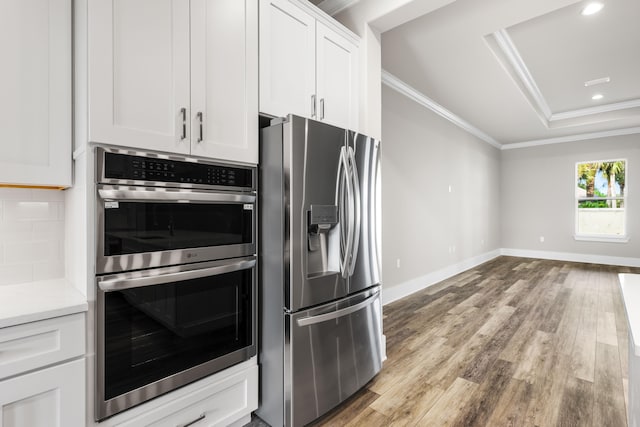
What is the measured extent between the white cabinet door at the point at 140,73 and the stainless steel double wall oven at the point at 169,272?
0.30ft

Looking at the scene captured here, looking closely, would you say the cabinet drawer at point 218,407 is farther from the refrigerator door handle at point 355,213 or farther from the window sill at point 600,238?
the window sill at point 600,238

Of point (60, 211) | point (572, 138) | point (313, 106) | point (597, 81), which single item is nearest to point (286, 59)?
point (313, 106)

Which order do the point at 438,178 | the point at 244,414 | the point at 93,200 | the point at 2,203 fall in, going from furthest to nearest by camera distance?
the point at 438,178
the point at 244,414
the point at 2,203
the point at 93,200

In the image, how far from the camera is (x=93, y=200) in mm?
1216

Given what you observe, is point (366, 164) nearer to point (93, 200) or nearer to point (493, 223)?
point (93, 200)

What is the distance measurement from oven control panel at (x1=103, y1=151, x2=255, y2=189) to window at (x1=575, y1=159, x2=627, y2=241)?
7.79 metres

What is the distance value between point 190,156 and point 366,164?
108cm

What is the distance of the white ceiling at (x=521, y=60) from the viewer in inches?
106

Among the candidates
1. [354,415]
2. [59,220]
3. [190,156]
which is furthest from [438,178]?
[59,220]

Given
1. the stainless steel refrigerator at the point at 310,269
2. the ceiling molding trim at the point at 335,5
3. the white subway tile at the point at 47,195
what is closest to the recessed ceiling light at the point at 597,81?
the ceiling molding trim at the point at 335,5

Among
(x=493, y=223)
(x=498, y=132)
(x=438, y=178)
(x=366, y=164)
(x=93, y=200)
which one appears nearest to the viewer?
(x=93, y=200)

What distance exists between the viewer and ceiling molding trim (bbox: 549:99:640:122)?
5.18 metres

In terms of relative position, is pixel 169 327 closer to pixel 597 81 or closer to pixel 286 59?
pixel 286 59

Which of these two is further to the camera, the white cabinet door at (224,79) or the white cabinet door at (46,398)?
the white cabinet door at (224,79)
